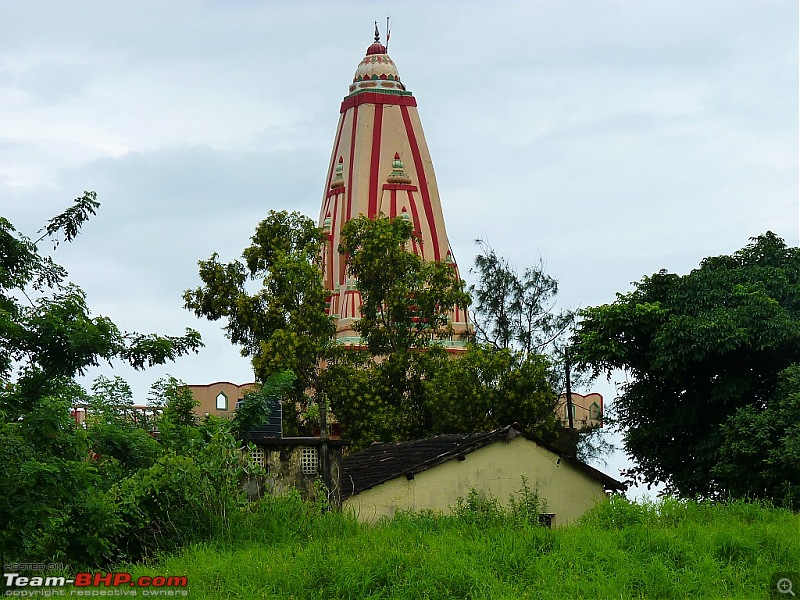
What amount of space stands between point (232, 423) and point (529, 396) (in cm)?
1478

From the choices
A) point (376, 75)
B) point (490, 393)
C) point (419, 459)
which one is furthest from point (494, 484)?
point (376, 75)

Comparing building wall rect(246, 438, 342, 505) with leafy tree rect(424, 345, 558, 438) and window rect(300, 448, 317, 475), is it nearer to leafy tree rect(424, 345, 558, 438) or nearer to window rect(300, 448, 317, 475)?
window rect(300, 448, 317, 475)

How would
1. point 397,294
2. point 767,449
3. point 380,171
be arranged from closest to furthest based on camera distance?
point 767,449, point 397,294, point 380,171

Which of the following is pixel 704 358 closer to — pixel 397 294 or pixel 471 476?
pixel 471 476

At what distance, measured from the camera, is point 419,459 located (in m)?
22.2

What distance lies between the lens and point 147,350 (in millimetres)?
13938

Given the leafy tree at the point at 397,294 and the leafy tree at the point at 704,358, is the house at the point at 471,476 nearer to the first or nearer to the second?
the leafy tree at the point at 704,358

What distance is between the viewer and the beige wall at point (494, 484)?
69.1 ft

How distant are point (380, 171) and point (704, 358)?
15685 mm

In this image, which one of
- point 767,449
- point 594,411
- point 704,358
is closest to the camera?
point 767,449

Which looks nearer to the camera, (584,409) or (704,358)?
(704,358)

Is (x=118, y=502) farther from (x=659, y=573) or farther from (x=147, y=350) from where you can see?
(x=659, y=573)

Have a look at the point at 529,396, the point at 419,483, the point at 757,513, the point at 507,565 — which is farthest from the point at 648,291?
the point at 507,565

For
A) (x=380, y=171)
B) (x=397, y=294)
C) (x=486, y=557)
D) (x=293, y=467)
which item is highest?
(x=380, y=171)
